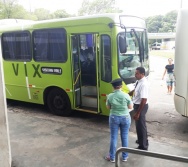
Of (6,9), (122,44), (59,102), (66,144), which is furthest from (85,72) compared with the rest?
(6,9)

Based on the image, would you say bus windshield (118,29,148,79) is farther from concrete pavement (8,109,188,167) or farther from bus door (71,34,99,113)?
concrete pavement (8,109,188,167)

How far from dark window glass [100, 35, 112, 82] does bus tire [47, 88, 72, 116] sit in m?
1.48

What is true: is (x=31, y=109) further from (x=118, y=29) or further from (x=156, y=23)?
(x=156, y=23)

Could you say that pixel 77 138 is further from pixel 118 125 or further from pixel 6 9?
pixel 6 9

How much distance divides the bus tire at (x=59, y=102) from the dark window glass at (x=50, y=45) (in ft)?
3.11

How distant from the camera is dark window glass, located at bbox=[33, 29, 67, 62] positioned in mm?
6688

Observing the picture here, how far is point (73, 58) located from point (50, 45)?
93 centimetres

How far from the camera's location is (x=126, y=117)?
13.5ft

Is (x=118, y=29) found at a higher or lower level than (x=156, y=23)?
lower

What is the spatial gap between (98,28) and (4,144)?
3439 millimetres

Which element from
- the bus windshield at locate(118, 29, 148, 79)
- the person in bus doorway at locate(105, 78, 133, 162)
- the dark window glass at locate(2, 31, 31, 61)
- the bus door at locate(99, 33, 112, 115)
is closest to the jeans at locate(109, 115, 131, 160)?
the person in bus doorway at locate(105, 78, 133, 162)

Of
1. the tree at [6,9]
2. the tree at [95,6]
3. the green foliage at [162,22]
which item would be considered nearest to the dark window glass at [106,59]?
the tree at [6,9]

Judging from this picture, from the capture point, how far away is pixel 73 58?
21.5ft

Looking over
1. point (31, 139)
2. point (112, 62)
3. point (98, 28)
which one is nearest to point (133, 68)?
point (112, 62)
